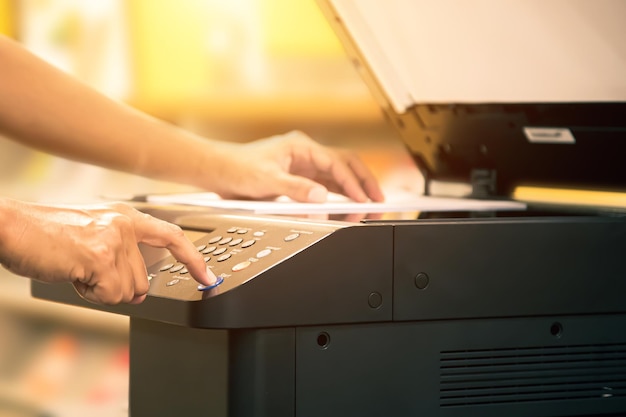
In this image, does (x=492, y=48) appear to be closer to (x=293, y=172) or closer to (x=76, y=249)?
(x=293, y=172)

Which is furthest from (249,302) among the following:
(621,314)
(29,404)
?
(29,404)

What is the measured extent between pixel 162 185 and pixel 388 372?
5.98 ft

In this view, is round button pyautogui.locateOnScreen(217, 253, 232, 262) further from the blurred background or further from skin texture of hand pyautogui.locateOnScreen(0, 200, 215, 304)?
the blurred background

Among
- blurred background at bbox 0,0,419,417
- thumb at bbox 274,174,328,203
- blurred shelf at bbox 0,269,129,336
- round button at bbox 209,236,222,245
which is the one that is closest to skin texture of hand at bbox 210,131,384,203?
thumb at bbox 274,174,328,203

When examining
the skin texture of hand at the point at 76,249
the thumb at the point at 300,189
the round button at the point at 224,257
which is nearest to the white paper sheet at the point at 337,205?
A: the thumb at the point at 300,189

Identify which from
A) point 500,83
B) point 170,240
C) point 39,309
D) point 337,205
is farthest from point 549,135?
point 39,309

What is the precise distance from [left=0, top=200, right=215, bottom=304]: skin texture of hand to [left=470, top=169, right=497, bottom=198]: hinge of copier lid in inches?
26.2

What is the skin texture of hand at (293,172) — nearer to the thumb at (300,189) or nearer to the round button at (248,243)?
the thumb at (300,189)

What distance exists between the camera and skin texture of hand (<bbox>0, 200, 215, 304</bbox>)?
2.62 feet

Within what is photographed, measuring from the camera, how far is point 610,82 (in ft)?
3.79

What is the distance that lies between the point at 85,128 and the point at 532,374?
2.11ft

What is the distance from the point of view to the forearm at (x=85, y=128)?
129 cm

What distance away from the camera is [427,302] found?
3.18 feet

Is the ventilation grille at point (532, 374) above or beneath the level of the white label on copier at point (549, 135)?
beneath
